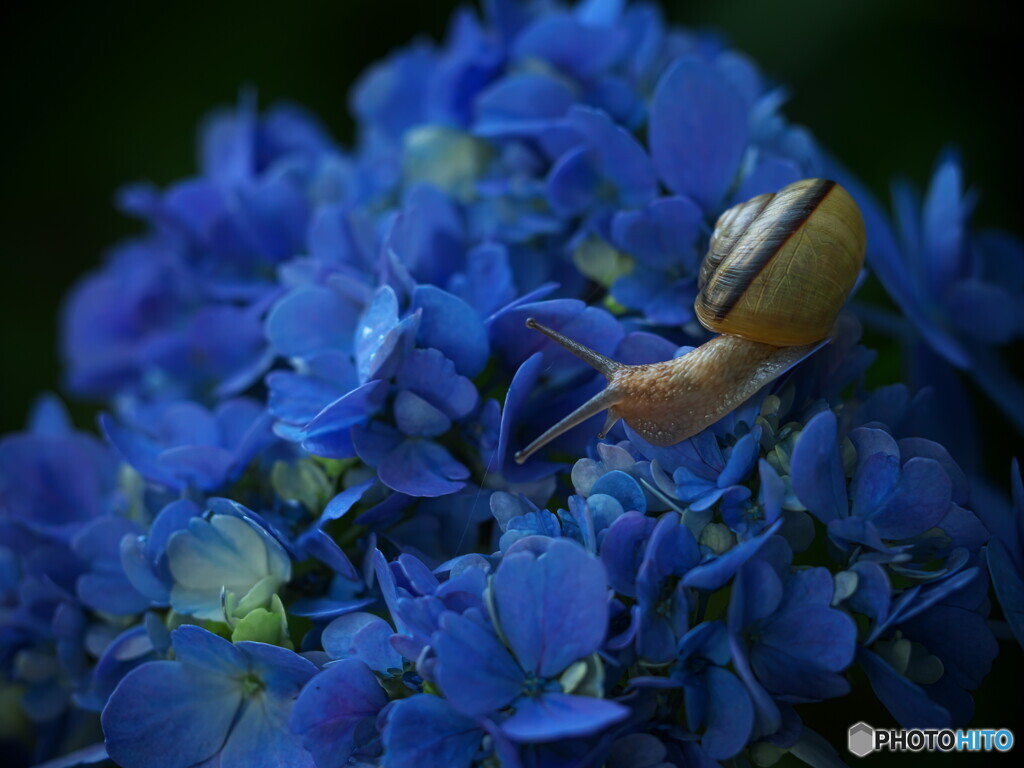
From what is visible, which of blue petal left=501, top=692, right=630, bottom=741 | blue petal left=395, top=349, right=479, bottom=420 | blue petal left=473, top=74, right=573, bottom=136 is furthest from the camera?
blue petal left=473, top=74, right=573, bottom=136

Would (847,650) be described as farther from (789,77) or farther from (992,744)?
(789,77)

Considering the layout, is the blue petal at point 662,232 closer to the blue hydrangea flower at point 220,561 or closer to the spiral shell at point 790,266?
the spiral shell at point 790,266

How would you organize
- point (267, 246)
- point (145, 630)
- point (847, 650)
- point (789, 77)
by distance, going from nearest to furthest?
point (847, 650), point (145, 630), point (267, 246), point (789, 77)

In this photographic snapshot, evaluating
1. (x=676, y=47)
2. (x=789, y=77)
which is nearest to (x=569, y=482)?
(x=676, y=47)

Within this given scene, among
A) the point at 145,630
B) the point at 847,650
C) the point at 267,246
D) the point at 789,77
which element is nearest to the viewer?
the point at 847,650

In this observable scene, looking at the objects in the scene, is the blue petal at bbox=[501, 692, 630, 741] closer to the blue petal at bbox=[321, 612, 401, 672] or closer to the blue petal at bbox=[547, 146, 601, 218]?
the blue petal at bbox=[321, 612, 401, 672]

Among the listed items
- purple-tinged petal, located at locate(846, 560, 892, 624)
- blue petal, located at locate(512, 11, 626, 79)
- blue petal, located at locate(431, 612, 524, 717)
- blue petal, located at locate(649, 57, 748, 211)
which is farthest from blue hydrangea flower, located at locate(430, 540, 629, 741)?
blue petal, located at locate(512, 11, 626, 79)
